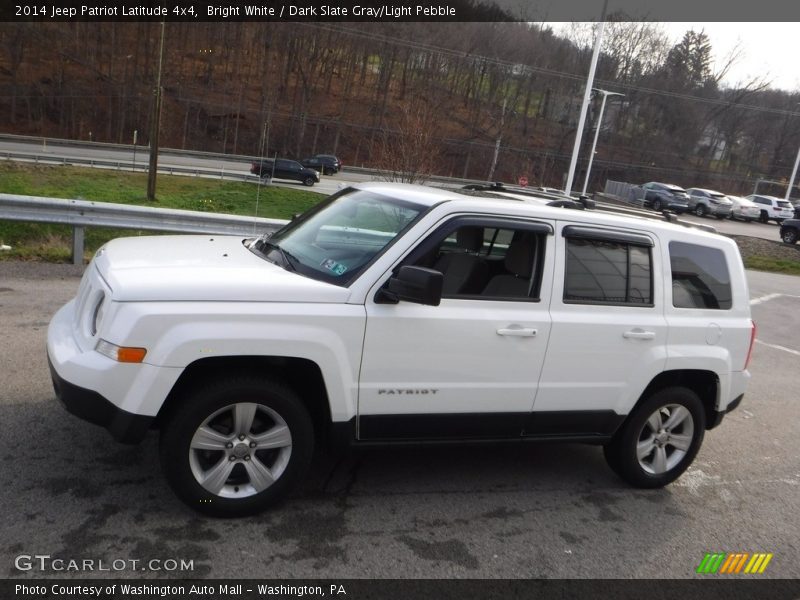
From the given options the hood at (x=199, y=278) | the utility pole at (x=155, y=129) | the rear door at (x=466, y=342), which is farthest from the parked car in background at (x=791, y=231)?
the hood at (x=199, y=278)

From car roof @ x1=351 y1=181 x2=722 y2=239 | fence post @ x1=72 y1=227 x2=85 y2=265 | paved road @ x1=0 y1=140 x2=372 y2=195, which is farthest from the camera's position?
paved road @ x1=0 y1=140 x2=372 y2=195

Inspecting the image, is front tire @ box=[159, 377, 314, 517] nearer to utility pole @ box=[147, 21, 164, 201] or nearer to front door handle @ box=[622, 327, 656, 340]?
front door handle @ box=[622, 327, 656, 340]

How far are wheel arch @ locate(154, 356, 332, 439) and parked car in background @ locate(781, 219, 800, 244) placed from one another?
3222 cm

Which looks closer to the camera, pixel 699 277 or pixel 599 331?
pixel 599 331

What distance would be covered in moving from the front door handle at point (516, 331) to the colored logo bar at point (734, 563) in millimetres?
1650

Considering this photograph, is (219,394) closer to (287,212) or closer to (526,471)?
(526,471)

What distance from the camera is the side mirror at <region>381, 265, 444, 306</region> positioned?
3.61 m

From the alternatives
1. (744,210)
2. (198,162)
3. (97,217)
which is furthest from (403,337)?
(744,210)

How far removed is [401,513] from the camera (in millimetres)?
4086

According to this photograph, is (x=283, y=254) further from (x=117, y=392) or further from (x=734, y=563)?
(x=734, y=563)

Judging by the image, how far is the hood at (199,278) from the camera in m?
3.52

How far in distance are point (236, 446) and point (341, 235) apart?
4.89ft

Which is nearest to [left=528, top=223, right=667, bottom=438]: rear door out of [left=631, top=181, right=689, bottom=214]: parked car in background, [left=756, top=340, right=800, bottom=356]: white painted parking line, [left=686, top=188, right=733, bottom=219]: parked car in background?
[left=756, top=340, right=800, bottom=356]: white painted parking line

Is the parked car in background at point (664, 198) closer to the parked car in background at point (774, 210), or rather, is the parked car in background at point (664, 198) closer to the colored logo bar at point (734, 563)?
the parked car in background at point (774, 210)
